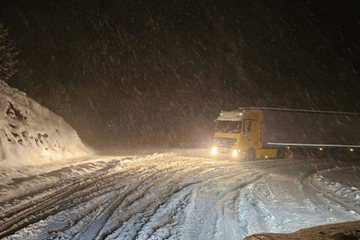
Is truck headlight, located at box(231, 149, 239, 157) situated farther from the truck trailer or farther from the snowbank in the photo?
the snowbank

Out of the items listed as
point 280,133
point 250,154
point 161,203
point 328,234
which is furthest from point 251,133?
point 328,234

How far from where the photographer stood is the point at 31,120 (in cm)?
1725

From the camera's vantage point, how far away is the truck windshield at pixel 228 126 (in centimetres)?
2102

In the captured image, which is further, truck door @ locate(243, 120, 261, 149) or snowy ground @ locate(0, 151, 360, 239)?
truck door @ locate(243, 120, 261, 149)

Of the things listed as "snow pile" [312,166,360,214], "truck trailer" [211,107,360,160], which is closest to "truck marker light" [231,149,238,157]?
"truck trailer" [211,107,360,160]

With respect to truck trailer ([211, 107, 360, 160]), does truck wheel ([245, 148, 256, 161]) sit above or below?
below

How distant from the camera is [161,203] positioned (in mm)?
8680

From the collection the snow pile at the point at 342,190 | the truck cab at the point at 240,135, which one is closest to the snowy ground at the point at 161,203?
the snow pile at the point at 342,190

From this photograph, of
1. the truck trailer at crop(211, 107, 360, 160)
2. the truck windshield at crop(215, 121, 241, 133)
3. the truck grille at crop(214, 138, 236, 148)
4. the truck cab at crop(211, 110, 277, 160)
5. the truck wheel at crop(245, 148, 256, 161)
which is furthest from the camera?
the truck wheel at crop(245, 148, 256, 161)

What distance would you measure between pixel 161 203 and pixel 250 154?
14126 mm

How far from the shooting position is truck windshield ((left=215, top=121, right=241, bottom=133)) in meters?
21.0

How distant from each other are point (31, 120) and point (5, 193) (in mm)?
9169

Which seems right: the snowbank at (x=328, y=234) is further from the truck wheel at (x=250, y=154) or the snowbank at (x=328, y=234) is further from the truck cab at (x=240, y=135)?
the truck wheel at (x=250, y=154)

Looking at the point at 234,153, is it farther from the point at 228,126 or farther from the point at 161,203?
the point at 161,203
